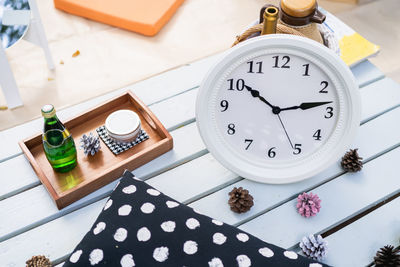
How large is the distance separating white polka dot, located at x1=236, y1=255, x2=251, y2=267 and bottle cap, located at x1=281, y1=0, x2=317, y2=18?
19.6 inches

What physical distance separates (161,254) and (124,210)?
0.37 ft

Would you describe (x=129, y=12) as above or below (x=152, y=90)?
below

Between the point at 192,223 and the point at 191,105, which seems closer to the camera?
the point at 192,223

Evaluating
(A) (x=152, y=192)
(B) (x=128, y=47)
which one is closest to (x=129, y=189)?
(A) (x=152, y=192)

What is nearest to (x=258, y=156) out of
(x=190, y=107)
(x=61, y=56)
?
(x=190, y=107)

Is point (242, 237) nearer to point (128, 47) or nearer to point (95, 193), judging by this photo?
point (95, 193)

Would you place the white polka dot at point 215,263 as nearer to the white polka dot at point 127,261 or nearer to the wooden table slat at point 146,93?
the white polka dot at point 127,261

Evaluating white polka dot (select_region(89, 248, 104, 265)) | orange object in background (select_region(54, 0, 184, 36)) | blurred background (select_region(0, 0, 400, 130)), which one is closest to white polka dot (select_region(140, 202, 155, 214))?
white polka dot (select_region(89, 248, 104, 265))

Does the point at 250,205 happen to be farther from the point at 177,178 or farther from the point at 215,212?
the point at 177,178

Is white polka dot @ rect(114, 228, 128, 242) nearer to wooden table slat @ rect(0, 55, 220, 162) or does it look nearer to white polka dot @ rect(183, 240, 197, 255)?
white polka dot @ rect(183, 240, 197, 255)

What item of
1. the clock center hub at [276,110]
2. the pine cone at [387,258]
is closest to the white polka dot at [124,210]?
the clock center hub at [276,110]

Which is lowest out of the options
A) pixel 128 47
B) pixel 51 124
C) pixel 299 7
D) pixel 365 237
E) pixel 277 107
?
pixel 128 47

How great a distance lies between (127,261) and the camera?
79 centimetres

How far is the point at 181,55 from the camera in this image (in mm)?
1725
